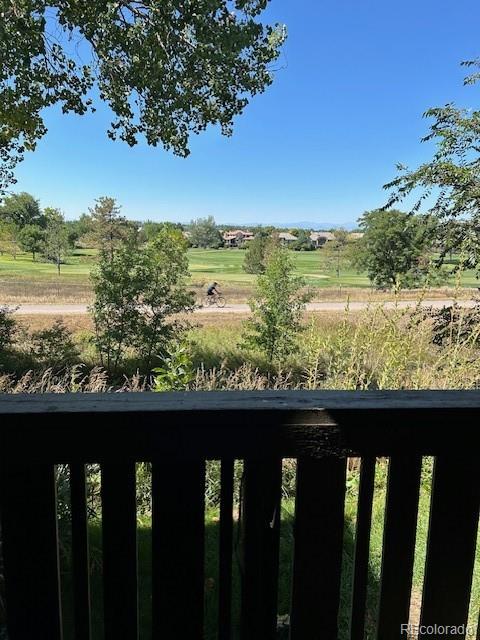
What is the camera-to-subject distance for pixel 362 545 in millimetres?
948

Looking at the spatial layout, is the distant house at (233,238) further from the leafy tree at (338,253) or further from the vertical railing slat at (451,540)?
the vertical railing slat at (451,540)

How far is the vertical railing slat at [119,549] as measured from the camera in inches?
33.9

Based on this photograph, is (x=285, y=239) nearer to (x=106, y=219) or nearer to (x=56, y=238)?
Result: (x=106, y=219)

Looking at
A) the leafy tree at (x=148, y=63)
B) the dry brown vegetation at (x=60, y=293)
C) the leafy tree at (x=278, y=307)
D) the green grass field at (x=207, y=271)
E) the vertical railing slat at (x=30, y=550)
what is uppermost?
the leafy tree at (x=148, y=63)

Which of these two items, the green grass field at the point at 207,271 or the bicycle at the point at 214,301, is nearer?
the bicycle at the point at 214,301

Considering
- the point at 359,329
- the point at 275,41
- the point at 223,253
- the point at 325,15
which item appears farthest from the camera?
the point at 223,253

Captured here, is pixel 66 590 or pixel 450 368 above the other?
pixel 450 368

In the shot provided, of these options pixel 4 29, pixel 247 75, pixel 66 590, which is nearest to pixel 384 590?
pixel 66 590

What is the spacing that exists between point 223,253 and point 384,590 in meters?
61.9

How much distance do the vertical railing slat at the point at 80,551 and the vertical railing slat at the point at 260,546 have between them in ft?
1.00

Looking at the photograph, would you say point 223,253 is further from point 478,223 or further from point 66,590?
point 66,590

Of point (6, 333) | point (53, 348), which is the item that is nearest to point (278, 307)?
point (53, 348)

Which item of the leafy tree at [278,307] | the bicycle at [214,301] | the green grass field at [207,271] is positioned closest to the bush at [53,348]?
the leafy tree at [278,307]

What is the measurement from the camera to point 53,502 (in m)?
0.85
